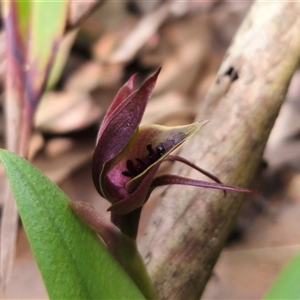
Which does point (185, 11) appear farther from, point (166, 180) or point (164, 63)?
point (166, 180)

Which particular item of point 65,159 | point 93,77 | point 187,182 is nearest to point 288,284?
point 187,182

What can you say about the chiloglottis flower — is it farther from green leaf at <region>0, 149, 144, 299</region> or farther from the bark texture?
the bark texture

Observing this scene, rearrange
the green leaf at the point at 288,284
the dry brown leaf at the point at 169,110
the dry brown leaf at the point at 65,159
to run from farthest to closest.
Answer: the dry brown leaf at the point at 169,110 → the dry brown leaf at the point at 65,159 → the green leaf at the point at 288,284

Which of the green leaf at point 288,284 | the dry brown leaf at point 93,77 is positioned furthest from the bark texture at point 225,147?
the dry brown leaf at point 93,77

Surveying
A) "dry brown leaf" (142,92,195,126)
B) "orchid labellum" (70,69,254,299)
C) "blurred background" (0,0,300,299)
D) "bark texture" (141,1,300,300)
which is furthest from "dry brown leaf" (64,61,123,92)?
"orchid labellum" (70,69,254,299)

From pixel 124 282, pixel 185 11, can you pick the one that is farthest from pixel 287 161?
pixel 124 282

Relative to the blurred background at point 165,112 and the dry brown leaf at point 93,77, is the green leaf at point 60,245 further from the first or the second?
the dry brown leaf at point 93,77

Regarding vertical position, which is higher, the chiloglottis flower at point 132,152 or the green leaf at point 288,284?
the chiloglottis flower at point 132,152
